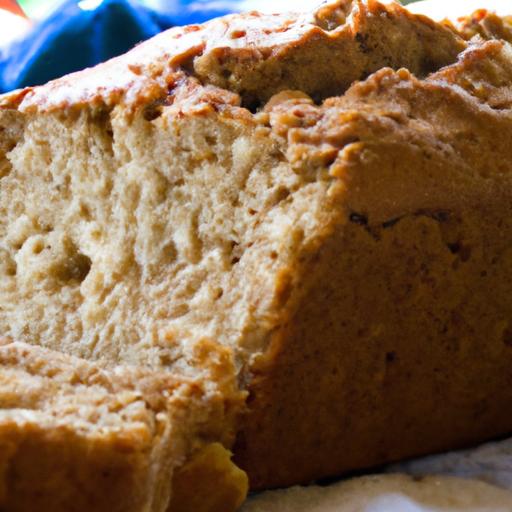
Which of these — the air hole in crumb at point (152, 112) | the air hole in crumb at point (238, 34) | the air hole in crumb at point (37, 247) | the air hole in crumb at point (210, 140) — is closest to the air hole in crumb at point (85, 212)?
the air hole in crumb at point (37, 247)

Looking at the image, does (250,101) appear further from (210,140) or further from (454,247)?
(454,247)

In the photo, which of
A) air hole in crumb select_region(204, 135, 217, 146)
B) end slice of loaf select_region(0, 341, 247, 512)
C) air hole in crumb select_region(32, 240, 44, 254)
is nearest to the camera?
end slice of loaf select_region(0, 341, 247, 512)

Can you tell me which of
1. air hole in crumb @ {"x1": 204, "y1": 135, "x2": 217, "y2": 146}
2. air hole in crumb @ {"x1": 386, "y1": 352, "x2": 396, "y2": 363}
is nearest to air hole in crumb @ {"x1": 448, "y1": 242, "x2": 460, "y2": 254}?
air hole in crumb @ {"x1": 386, "y1": 352, "x2": 396, "y2": 363}

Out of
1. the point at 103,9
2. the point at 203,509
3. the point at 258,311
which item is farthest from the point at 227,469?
the point at 103,9

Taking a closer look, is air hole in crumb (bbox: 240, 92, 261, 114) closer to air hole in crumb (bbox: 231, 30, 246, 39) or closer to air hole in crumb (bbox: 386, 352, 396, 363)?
air hole in crumb (bbox: 231, 30, 246, 39)

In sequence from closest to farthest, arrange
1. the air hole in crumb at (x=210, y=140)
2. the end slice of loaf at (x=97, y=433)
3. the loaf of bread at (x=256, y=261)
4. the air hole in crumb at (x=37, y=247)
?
the end slice of loaf at (x=97, y=433) < the loaf of bread at (x=256, y=261) < the air hole in crumb at (x=210, y=140) < the air hole in crumb at (x=37, y=247)

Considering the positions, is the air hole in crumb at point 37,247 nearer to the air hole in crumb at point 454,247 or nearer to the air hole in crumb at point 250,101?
the air hole in crumb at point 250,101
